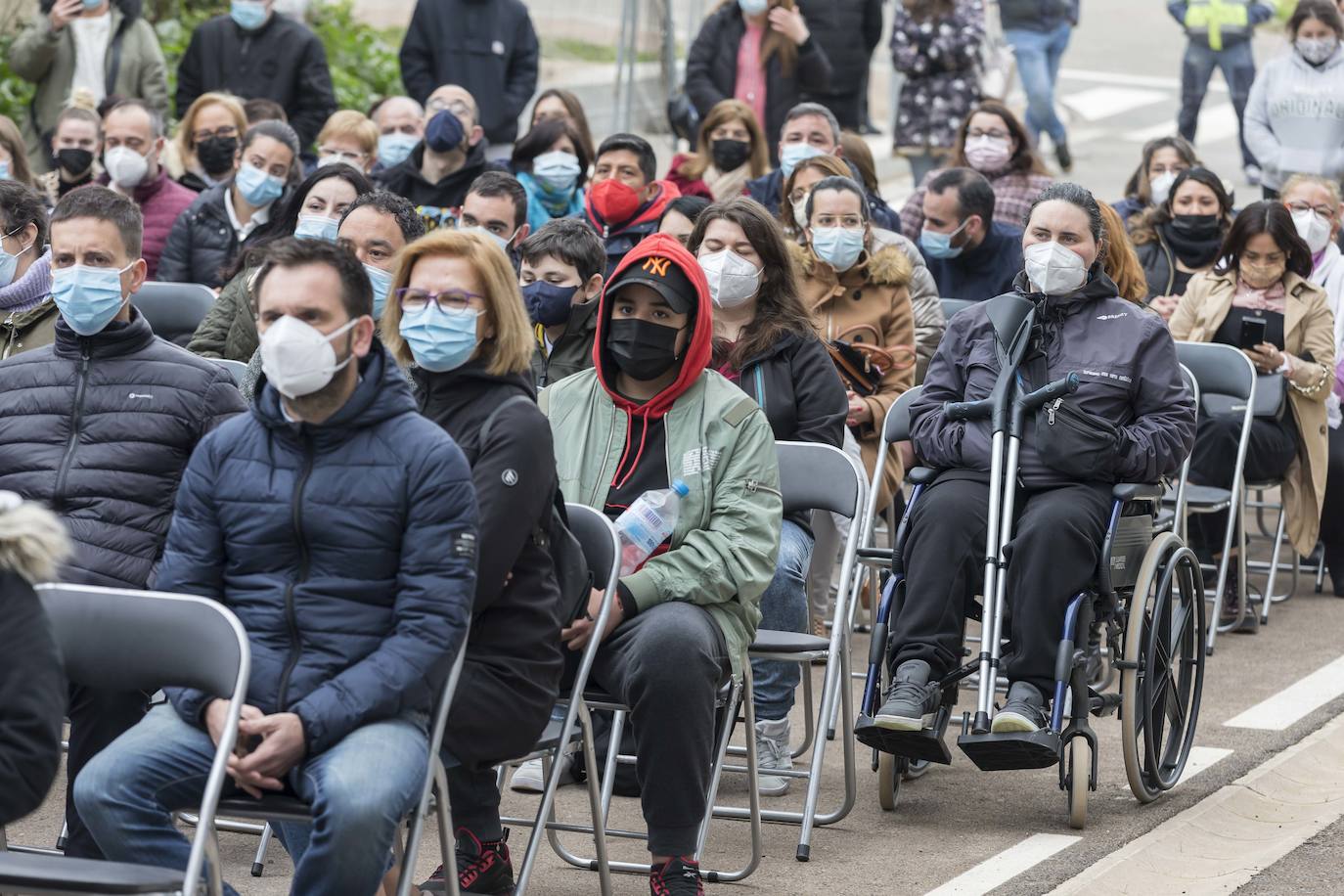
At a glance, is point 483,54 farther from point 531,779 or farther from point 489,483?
point 489,483

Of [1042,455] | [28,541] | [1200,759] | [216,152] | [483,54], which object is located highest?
[483,54]

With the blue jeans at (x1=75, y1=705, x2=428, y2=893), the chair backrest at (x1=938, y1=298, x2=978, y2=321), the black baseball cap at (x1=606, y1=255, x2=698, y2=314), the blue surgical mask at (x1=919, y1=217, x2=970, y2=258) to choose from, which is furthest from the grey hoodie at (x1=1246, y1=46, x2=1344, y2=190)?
the blue jeans at (x1=75, y1=705, x2=428, y2=893)

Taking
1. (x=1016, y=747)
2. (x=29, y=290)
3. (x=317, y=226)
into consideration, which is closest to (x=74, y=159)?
(x=317, y=226)

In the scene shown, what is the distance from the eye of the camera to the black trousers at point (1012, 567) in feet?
19.2

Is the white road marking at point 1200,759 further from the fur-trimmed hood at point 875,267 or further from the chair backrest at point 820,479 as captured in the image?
the fur-trimmed hood at point 875,267

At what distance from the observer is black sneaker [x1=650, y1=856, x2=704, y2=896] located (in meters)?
5.07

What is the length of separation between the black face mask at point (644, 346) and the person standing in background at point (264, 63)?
7.01 m

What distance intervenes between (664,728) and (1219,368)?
4.17 meters

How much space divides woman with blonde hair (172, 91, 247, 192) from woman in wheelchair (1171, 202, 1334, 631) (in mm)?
4744

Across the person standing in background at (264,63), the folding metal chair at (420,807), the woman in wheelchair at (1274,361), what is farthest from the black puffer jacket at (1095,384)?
the person standing in background at (264,63)

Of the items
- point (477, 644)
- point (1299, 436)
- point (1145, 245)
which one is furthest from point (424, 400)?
point (1145, 245)

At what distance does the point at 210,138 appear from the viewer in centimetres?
1005

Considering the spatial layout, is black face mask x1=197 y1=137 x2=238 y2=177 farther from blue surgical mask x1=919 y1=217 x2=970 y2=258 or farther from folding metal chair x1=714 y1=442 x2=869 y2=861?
folding metal chair x1=714 y1=442 x2=869 y2=861

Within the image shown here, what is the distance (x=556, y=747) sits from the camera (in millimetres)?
4891
